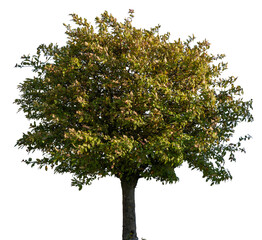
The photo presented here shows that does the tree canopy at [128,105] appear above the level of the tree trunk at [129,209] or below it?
above

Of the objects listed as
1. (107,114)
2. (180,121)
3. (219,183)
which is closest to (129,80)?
(107,114)

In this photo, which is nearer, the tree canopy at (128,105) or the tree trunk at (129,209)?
the tree canopy at (128,105)

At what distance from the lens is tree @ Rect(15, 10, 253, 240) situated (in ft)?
57.0

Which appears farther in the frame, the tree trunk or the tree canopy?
the tree trunk

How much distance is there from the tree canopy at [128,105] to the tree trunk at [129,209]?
46cm

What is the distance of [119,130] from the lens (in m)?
19.2

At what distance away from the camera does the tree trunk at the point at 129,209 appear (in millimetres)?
19828

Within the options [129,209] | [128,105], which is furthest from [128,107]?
[129,209]

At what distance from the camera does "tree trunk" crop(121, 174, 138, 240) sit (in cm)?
1983

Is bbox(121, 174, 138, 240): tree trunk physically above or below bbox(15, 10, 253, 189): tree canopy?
below

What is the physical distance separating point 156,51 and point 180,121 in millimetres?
3874

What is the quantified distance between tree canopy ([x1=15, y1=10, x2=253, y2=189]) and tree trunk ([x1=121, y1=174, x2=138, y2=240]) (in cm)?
Answer: 46

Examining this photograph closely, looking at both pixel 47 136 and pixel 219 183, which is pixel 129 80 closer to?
pixel 47 136

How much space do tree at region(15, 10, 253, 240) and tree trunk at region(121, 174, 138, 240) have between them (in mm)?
53
